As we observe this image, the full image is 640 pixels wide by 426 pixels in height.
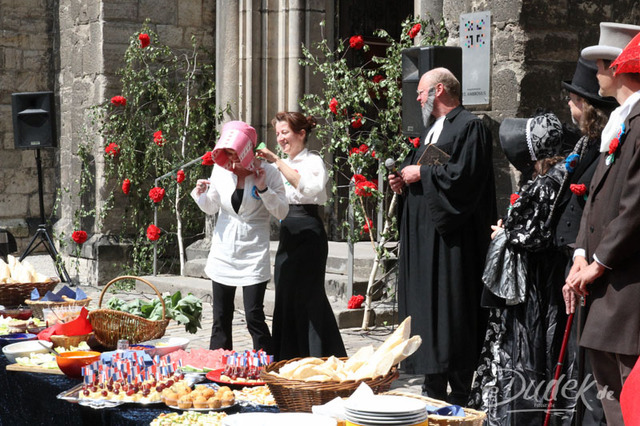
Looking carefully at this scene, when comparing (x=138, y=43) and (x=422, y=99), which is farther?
(x=138, y=43)

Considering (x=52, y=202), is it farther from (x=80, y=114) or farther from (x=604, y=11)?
(x=604, y=11)

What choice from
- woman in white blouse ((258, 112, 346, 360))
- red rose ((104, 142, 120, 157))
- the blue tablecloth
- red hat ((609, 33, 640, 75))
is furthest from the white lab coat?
red rose ((104, 142, 120, 157))

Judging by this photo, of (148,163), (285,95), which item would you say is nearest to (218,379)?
(285,95)

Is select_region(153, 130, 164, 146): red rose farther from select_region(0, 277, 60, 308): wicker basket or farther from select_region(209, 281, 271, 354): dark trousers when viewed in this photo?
select_region(0, 277, 60, 308): wicker basket

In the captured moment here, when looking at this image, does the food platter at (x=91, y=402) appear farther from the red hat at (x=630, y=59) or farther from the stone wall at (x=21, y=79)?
the stone wall at (x=21, y=79)

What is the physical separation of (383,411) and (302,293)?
11.2ft

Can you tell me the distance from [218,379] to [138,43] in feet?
26.1

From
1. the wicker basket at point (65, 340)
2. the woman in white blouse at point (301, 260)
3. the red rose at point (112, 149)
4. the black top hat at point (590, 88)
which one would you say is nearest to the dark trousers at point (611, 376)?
the black top hat at point (590, 88)

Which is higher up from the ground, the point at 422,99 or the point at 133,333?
the point at 422,99

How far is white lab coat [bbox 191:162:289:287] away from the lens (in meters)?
5.68

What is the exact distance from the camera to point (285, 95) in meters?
10.0

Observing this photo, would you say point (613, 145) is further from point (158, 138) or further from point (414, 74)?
point (158, 138)

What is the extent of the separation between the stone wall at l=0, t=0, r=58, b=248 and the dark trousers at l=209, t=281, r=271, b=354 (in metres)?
10.4

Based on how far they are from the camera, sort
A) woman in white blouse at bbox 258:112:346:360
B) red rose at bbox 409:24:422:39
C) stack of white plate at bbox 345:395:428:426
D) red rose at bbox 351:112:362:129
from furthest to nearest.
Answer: red rose at bbox 351:112:362:129 < red rose at bbox 409:24:422:39 < woman in white blouse at bbox 258:112:346:360 < stack of white plate at bbox 345:395:428:426
